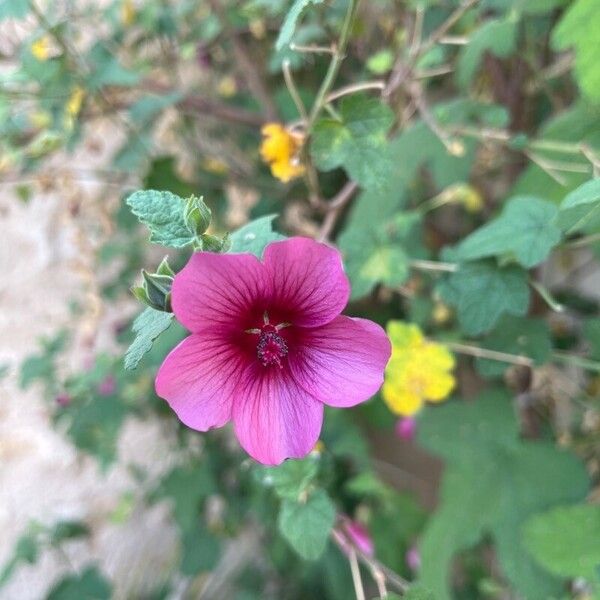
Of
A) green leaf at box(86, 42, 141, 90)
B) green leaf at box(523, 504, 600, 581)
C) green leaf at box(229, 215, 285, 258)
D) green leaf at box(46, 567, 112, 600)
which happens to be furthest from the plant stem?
green leaf at box(46, 567, 112, 600)

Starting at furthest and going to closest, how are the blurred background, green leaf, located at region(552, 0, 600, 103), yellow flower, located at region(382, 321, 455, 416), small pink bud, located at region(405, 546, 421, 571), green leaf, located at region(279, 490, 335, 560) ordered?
small pink bud, located at region(405, 546, 421, 571) → the blurred background → yellow flower, located at region(382, 321, 455, 416) → green leaf, located at region(552, 0, 600, 103) → green leaf, located at region(279, 490, 335, 560)

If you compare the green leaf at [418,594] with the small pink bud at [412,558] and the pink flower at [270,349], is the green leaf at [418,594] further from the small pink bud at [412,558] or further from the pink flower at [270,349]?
the small pink bud at [412,558]

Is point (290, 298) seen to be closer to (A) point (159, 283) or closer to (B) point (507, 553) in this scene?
(A) point (159, 283)

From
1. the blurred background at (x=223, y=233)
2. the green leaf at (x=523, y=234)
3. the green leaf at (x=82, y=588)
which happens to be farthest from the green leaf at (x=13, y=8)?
the green leaf at (x=82, y=588)

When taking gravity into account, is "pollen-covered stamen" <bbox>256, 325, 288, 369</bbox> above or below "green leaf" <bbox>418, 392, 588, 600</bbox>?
above

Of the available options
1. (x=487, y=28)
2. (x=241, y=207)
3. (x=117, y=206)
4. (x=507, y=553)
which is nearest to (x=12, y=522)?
(x=117, y=206)

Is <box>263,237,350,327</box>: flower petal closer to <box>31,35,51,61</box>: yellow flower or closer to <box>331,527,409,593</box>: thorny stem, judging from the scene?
<box>331,527,409,593</box>: thorny stem
